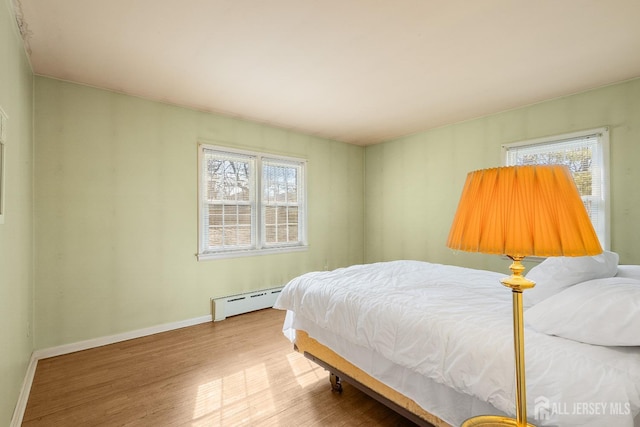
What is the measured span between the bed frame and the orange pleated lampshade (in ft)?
3.74

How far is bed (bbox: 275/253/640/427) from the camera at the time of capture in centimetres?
110

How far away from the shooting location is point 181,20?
207 cm

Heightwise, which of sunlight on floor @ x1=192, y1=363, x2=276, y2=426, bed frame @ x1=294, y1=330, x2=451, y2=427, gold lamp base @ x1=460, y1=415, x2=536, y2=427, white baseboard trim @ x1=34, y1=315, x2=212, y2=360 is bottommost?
sunlight on floor @ x1=192, y1=363, x2=276, y2=426

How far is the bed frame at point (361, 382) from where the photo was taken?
1577 millimetres

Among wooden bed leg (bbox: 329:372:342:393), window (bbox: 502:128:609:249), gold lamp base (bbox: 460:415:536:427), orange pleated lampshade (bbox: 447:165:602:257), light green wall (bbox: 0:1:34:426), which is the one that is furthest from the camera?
window (bbox: 502:128:609:249)

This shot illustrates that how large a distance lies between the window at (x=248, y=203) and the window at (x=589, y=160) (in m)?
3.34

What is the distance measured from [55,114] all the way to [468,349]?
4.05 meters

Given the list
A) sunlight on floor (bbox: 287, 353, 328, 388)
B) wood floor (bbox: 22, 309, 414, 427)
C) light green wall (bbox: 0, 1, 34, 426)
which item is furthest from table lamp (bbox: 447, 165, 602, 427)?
light green wall (bbox: 0, 1, 34, 426)

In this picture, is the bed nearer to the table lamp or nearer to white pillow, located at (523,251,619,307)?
white pillow, located at (523,251,619,307)

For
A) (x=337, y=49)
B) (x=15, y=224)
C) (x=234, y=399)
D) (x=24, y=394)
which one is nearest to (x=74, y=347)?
(x=24, y=394)

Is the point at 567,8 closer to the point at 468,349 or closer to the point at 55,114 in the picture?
the point at 468,349

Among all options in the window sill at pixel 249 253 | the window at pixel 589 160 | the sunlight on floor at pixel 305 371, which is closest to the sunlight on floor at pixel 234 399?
the sunlight on floor at pixel 305 371

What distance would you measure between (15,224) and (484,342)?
10.0 feet

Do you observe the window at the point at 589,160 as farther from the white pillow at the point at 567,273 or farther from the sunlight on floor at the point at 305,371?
the sunlight on floor at the point at 305,371
